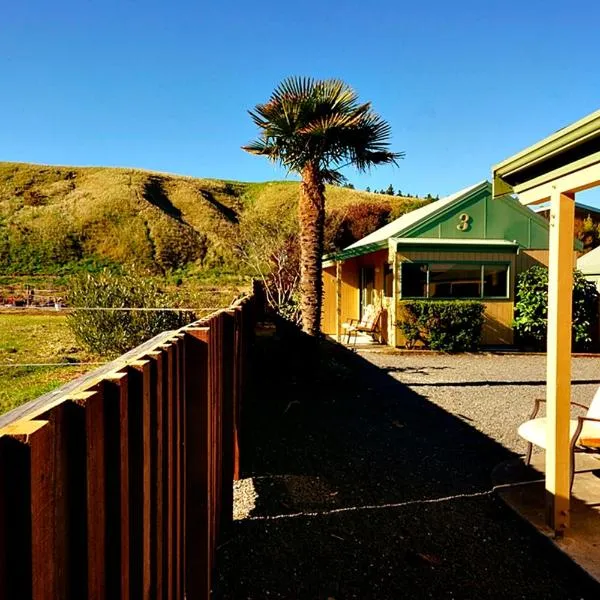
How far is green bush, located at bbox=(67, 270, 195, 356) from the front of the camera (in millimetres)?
10922

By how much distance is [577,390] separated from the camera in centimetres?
880

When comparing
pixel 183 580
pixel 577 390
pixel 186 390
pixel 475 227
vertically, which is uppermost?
pixel 475 227

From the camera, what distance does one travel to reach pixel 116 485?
3.90ft

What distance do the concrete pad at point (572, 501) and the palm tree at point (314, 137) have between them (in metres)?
5.86

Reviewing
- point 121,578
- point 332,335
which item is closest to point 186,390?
point 121,578

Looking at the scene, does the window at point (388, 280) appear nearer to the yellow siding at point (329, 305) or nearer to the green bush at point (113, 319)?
the yellow siding at point (329, 305)

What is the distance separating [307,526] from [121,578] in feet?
8.79

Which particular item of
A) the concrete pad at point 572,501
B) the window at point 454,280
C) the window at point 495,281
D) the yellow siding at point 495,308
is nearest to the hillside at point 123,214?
the window at point 454,280

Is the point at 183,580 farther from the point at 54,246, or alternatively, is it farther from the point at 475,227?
the point at 54,246

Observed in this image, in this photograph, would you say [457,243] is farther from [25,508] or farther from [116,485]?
[25,508]

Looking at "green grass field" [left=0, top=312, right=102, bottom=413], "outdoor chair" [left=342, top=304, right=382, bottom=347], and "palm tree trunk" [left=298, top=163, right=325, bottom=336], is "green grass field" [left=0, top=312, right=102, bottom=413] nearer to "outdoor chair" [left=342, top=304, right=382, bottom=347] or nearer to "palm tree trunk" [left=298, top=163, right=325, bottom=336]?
"palm tree trunk" [left=298, top=163, right=325, bottom=336]

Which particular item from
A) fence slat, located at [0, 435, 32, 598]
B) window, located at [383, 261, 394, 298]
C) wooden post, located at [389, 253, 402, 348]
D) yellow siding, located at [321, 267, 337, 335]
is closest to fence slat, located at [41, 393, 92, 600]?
fence slat, located at [0, 435, 32, 598]

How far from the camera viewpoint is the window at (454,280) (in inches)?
544

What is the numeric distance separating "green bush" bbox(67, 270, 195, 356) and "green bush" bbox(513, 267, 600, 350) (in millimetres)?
8700
